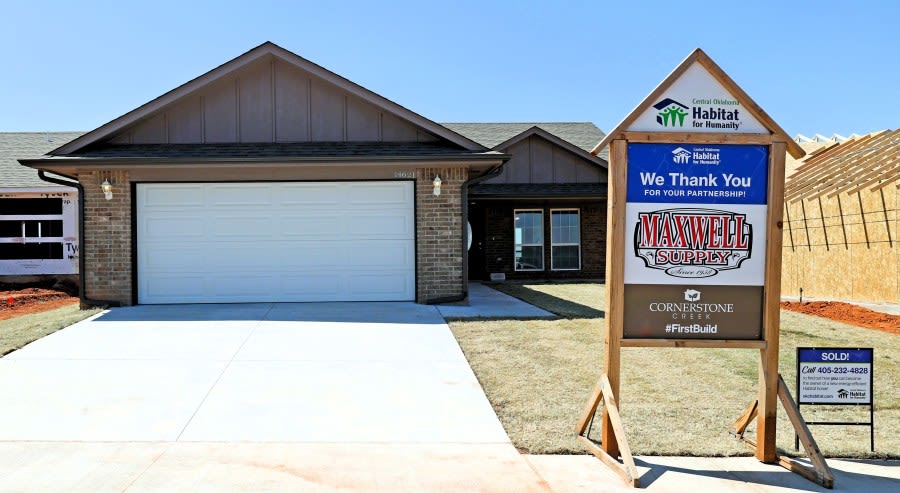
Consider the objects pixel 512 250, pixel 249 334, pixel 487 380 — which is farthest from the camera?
pixel 512 250

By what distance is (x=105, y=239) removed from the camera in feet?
43.0

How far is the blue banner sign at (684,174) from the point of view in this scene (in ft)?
18.3

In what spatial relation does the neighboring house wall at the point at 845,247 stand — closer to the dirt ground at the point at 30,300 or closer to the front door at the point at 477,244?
the front door at the point at 477,244

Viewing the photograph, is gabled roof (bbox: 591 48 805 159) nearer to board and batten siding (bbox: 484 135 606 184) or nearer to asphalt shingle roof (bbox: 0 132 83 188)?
board and batten siding (bbox: 484 135 606 184)

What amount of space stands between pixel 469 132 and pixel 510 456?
68.2 feet

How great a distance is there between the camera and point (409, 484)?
15.8ft

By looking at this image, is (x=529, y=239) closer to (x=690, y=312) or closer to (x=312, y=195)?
(x=312, y=195)

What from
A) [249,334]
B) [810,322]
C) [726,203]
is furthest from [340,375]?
[810,322]

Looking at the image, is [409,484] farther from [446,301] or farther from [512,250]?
[512,250]

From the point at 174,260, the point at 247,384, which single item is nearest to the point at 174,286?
the point at 174,260

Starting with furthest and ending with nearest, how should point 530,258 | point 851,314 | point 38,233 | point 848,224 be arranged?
point 530,258 → point 38,233 → point 848,224 → point 851,314

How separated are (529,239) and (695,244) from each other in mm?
15973

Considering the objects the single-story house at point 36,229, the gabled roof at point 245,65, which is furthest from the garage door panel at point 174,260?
the single-story house at point 36,229

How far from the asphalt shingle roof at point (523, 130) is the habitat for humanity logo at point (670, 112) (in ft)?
59.3
